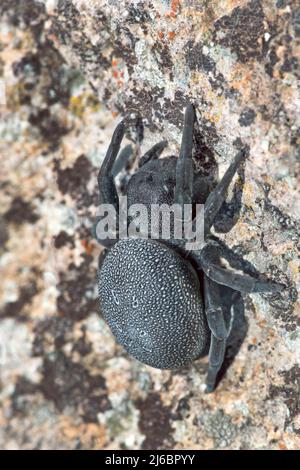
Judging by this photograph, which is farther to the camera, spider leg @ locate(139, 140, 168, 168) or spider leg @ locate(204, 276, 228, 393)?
spider leg @ locate(139, 140, 168, 168)

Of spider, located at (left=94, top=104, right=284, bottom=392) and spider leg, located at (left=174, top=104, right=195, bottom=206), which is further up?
spider leg, located at (left=174, top=104, right=195, bottom=206)

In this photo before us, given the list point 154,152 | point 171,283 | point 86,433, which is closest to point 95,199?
point 154,152

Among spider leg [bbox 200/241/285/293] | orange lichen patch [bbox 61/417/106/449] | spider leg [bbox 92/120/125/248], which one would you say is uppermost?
spider leg [bbox 92/120/125/248]

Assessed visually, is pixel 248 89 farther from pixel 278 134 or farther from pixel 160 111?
pixel 160 111

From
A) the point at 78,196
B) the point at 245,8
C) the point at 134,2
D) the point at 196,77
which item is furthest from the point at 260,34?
the point at 78,196

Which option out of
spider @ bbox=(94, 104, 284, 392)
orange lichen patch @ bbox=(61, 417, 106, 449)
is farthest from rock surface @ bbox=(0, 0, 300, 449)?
spider @ bbox=(94, 104, 284, 392)

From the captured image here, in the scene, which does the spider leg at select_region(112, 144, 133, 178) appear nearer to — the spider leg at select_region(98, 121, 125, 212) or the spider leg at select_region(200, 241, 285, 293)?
the spider leg at select_region(98, 121, 125, 212)

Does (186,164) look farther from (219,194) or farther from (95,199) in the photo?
(95,199)
